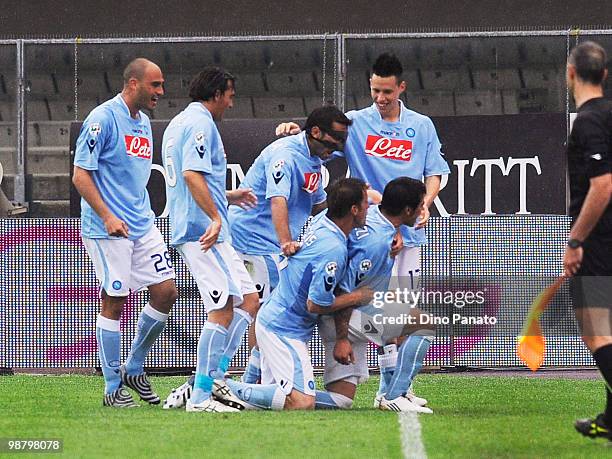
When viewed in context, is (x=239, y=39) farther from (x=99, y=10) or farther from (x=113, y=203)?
(x=99, y=10)

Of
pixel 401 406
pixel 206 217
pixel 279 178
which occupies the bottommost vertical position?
pixel 401 406

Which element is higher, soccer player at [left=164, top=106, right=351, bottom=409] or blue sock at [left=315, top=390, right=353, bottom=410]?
soccer player at [left=164, top=106, right=351, bottom=409]

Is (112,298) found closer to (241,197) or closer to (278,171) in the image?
(241,197)

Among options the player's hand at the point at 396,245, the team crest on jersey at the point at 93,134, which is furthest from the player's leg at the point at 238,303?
the team crest on jersey at the point at 93,134

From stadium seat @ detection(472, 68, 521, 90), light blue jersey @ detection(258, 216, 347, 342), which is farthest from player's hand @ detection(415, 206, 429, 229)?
stadium seat @ detection(472, 68, 521, 90)

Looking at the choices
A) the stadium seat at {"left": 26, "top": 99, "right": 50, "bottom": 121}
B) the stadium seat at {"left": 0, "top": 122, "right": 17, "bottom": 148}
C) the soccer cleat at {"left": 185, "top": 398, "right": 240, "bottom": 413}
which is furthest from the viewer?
the stadium seat at {"left": 26, "top": 99, "right": 50, "bottom": 121}

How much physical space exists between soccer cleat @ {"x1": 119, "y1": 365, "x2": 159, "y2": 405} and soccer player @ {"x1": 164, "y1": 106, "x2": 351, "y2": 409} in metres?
0.22

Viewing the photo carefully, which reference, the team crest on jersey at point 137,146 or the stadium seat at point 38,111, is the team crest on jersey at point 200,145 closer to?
the team crest on jersey at point 137,146

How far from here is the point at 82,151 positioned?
805 centimetres

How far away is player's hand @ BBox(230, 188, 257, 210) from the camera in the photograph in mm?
8242

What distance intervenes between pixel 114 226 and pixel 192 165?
0.62 m

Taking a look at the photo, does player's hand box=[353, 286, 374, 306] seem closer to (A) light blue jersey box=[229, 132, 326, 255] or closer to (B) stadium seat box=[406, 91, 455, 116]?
(A) light blue jersey box=[229, 132, 326, 255]

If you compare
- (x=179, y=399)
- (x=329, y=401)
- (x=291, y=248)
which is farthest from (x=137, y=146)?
(x=329, y=401)

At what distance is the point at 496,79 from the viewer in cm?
1505
